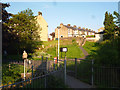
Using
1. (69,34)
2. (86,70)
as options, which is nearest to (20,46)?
(86,70)

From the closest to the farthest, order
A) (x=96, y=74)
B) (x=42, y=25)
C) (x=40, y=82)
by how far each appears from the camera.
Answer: (x=40, y=82)
(x=96, y=74)
(x=42, y=25)

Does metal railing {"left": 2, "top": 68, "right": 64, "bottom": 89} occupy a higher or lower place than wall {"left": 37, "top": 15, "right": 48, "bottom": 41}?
lower

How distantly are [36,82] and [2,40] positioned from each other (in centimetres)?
1425

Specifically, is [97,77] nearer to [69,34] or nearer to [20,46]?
[20,46]

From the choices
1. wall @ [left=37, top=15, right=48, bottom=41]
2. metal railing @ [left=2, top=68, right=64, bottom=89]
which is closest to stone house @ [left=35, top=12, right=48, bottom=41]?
wall @ [left=37, top=15, right=48, bottom=41]

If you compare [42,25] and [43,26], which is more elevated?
[42,25]

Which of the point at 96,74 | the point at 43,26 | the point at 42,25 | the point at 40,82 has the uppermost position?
the point at 42,25

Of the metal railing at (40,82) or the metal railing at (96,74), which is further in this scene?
the metal railing at (96,74)

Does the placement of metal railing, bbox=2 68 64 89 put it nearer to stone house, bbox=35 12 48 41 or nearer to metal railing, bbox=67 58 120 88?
metal railing, bbox=67 58 120 88

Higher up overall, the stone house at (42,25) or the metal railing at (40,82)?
the stone house at (42,25)

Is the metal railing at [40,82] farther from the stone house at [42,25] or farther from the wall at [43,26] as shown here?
the wall at [43,26]

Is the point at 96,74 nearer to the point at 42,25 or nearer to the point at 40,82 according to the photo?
the point at 40,82

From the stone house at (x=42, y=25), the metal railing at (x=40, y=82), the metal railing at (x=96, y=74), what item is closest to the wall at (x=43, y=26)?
the stone house at (x=42, y=25)

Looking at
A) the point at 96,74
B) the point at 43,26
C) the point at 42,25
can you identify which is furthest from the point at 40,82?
the point at 43,26
